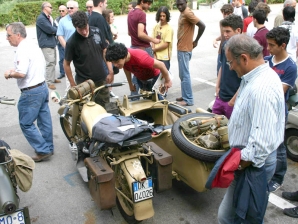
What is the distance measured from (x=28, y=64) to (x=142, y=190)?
2.30m

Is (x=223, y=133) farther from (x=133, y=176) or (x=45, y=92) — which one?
(x=45, y=92)

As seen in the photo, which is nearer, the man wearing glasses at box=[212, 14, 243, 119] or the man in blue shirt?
the man in blue shirt

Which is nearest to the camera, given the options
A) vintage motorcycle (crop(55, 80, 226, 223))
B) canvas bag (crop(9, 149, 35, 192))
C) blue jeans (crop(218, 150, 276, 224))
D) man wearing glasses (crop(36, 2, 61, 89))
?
blue jeans (crop(218, 150, 276, 224))

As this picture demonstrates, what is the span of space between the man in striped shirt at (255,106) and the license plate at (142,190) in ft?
3.13

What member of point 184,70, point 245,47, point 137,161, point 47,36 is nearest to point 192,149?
point 137,161

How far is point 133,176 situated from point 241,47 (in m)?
1.51

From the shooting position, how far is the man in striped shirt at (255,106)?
2.18 meters

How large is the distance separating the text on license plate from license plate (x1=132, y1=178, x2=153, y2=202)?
0.94 metres

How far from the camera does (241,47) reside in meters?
2.25

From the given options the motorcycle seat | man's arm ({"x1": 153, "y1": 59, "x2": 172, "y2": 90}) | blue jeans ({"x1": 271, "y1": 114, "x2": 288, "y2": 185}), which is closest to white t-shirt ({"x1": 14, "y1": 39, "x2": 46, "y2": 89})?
man's arm ({"x1": 153, "y1": 59, "x2": 172, "y2": 90})

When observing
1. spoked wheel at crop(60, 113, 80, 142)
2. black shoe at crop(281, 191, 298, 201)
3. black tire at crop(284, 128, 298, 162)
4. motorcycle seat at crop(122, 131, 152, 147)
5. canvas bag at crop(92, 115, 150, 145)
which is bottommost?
black shoe at crop(281, 191, 298, 201)

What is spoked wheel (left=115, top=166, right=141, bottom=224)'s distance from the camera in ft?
10.8

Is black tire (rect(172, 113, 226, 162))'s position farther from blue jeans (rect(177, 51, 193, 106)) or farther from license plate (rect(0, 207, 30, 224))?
blue jeans (rect(177, 51, 193, 106))

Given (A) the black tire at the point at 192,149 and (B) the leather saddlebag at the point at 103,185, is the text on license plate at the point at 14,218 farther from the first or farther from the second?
(A) the black tire at the point at 192,149
